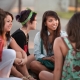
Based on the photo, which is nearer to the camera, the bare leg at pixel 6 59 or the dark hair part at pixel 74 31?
the dark hair part at pixel 74 31

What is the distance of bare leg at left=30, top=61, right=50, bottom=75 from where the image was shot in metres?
4.69

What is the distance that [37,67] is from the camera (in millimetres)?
4727

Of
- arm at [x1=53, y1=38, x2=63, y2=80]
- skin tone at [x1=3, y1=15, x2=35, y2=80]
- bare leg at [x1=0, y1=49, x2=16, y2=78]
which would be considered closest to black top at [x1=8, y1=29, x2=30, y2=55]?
skin tone at [x1=3, y1=15, x2=35, y2=80]

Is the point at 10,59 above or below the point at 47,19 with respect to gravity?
below

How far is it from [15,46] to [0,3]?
385 inches

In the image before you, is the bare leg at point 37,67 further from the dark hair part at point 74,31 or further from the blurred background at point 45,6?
the blurred background at point 45,6

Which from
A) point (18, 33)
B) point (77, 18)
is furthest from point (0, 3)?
point (77, 18)

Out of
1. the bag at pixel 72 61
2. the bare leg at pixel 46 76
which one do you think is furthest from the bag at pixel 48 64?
the bag at pixel 72 61

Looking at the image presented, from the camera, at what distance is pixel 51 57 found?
464 cm

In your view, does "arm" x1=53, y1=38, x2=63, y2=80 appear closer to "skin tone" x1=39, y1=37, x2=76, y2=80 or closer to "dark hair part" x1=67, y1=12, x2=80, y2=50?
"skin tone" x1=39, y1=37, x2=76, y2=80

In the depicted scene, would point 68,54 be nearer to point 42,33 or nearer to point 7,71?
point 7,71

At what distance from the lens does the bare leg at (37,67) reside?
185 inches

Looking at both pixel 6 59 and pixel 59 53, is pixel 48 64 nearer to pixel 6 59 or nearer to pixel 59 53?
pixel 6 59

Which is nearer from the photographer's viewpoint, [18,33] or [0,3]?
[18,33]
